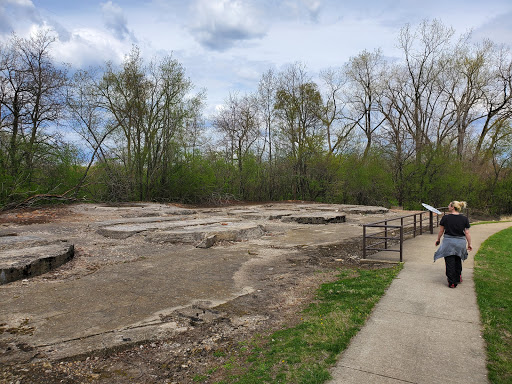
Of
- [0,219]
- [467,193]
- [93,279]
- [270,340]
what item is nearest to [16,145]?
[0,219]

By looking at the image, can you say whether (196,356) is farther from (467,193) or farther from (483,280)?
(467,193)

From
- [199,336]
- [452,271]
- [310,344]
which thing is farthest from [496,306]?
[199,336]

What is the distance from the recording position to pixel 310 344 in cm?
366

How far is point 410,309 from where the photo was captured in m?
4.57

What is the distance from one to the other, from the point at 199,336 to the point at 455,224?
4.40 m

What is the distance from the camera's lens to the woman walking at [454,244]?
5.57 m

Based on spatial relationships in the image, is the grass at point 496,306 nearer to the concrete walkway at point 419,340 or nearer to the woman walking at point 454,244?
the concrete walkway at point 419,340

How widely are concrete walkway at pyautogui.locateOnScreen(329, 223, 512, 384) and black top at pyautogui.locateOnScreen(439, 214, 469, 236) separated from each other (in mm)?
845

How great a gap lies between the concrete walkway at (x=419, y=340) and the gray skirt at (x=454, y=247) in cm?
50

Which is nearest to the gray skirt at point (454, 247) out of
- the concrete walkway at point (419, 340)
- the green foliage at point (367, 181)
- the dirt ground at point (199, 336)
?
the concrete walkway at point (419, 340)

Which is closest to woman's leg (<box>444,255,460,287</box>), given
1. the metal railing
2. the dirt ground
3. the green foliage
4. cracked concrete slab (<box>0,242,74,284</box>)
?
the metal railing

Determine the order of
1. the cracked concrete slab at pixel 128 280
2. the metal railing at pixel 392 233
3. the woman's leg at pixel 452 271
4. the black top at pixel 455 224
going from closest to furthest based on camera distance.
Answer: the cracked concrete slab at pixel 128 280 → the woman's leg at pixel 452 271 → the black top at pixel 455 224 → the metal railing at pixel 392 233

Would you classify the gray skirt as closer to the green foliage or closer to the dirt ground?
the dirt ground

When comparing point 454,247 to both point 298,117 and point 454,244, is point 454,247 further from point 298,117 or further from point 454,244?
point 298,117
